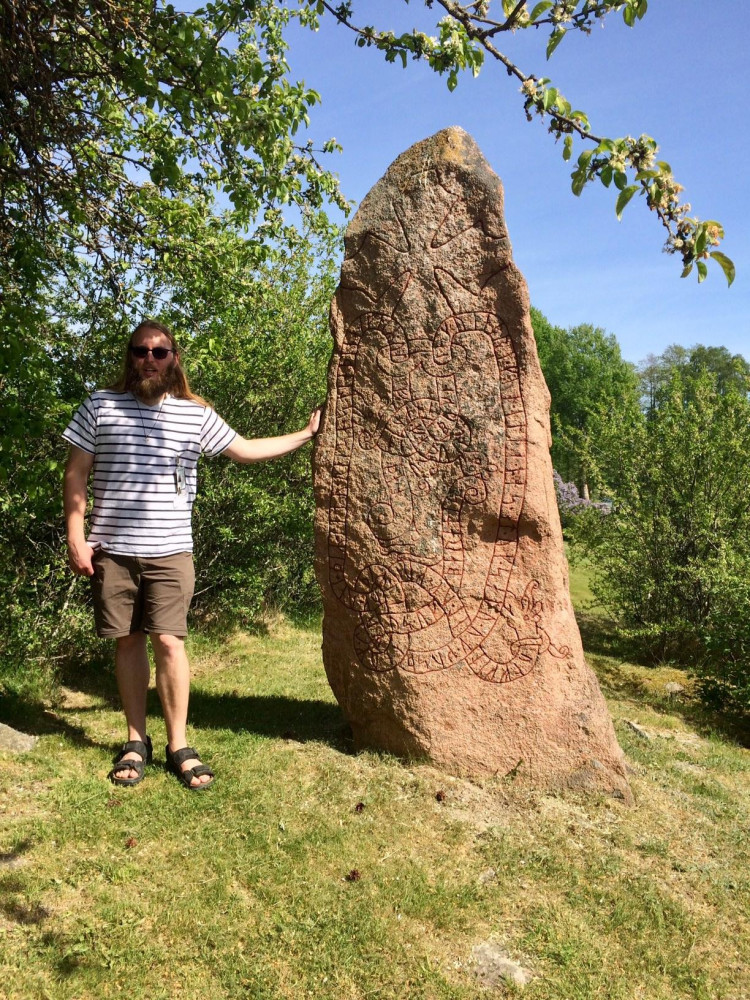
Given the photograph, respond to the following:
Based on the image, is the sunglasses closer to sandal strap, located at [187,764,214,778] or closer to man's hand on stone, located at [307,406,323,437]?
man's hand on stone, located at [307,406,323,437]

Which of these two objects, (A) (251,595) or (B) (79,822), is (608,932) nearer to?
(B) (79,822)

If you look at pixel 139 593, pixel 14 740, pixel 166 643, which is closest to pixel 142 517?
pixel 139 593

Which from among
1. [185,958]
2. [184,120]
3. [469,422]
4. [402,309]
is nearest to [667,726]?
[469,422]

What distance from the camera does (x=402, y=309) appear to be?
3742 millimetres

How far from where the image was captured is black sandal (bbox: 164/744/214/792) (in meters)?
3.38

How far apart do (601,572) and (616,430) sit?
1.62 meters

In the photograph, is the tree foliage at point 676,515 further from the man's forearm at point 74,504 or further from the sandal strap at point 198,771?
the man's forearm at point 74,504

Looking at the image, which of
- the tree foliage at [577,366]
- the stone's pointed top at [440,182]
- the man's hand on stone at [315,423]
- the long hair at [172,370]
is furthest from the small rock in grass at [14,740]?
the tree foliage at [577,366]

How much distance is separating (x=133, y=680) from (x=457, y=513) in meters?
1.77

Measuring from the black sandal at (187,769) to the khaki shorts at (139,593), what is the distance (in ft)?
1.85

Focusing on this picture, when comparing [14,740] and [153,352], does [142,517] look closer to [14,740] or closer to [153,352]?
[153,352]

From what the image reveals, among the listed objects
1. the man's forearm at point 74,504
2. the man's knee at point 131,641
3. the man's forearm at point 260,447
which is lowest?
the man's knee at point 131,641

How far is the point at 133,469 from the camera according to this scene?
3.35m

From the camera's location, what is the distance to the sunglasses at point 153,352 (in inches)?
133
